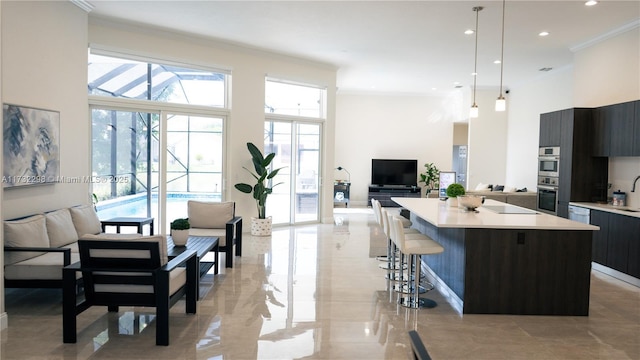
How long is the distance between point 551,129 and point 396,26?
321 centimetres

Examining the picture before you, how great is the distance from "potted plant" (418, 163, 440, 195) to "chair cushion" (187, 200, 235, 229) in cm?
864

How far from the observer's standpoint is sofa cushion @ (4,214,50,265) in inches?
166

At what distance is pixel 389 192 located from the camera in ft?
44.7

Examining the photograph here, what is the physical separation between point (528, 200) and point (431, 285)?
5005mm

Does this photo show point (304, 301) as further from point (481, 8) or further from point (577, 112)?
point (577, 112)

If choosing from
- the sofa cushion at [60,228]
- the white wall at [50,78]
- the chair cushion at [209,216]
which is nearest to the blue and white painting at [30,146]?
the white wall at [50,78]

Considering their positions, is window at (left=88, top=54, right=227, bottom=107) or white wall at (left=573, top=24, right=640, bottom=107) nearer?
white wall at (left=573, top=24, right=640, bottom=107)

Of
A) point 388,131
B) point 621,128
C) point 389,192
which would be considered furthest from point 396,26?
point 389,192

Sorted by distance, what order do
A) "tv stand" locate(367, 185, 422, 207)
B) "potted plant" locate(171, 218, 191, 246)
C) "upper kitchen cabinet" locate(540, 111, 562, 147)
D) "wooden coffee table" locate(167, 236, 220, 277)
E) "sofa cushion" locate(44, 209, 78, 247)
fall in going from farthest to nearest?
1. "tv stand" locate(367, 185, 422, 207)
2. "upper kitchen cabinet" locate(540, 111, 562, 147)
3. "potted plant" locate(171, 218, 191, 246)
4. "sofa cushion" locate(44, 209, 78, 247)
5. "wooden coffee table" locate(167, 236, 220, 277)

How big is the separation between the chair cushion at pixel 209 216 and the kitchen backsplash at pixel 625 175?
5.67 metres

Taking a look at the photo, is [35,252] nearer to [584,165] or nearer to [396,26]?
[396,26]

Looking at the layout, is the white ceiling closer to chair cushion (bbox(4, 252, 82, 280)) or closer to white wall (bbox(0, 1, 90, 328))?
white wall (bbox(0, 1, 90, 328))

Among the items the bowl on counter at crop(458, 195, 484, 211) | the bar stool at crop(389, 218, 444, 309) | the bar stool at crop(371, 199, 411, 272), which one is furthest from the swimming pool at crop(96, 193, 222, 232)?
the bowl on counter at crop(458, 195, 484, 211)

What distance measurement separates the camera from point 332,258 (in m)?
6.62
